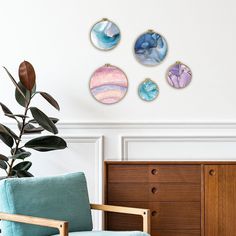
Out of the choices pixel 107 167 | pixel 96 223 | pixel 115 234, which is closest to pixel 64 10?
pixel 107 167

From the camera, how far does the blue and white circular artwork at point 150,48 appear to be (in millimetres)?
4324

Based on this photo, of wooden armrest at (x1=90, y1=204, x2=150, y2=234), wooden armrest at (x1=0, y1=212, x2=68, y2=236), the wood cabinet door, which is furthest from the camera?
the wood cabinet door

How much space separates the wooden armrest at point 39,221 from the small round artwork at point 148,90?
69.1 inches

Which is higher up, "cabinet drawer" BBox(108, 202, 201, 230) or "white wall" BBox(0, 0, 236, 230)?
"white wall" BBox(0, 0, 236, 230)

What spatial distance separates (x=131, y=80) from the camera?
14.2ft

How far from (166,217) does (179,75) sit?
1286 mm

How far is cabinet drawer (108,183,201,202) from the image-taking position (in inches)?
144

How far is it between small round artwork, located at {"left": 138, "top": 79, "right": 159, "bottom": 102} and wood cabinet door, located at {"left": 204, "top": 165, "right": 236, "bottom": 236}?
0.97 m

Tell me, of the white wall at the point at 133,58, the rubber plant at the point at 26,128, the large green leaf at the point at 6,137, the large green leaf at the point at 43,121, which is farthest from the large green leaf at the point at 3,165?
the white wall at the point at 133,58

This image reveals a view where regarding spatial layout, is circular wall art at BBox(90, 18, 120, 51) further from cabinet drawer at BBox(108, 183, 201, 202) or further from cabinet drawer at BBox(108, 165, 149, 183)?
cabinet drawer at BBox(108, 183, 201, 202)

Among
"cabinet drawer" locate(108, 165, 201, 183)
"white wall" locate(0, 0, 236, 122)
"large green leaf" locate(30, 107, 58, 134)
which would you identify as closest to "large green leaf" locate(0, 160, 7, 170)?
"large green leaf" locate(30, 107, 58, 134)

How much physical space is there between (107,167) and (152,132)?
30.3 inches

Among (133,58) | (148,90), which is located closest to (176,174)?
(148,90)

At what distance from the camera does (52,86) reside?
436cm
